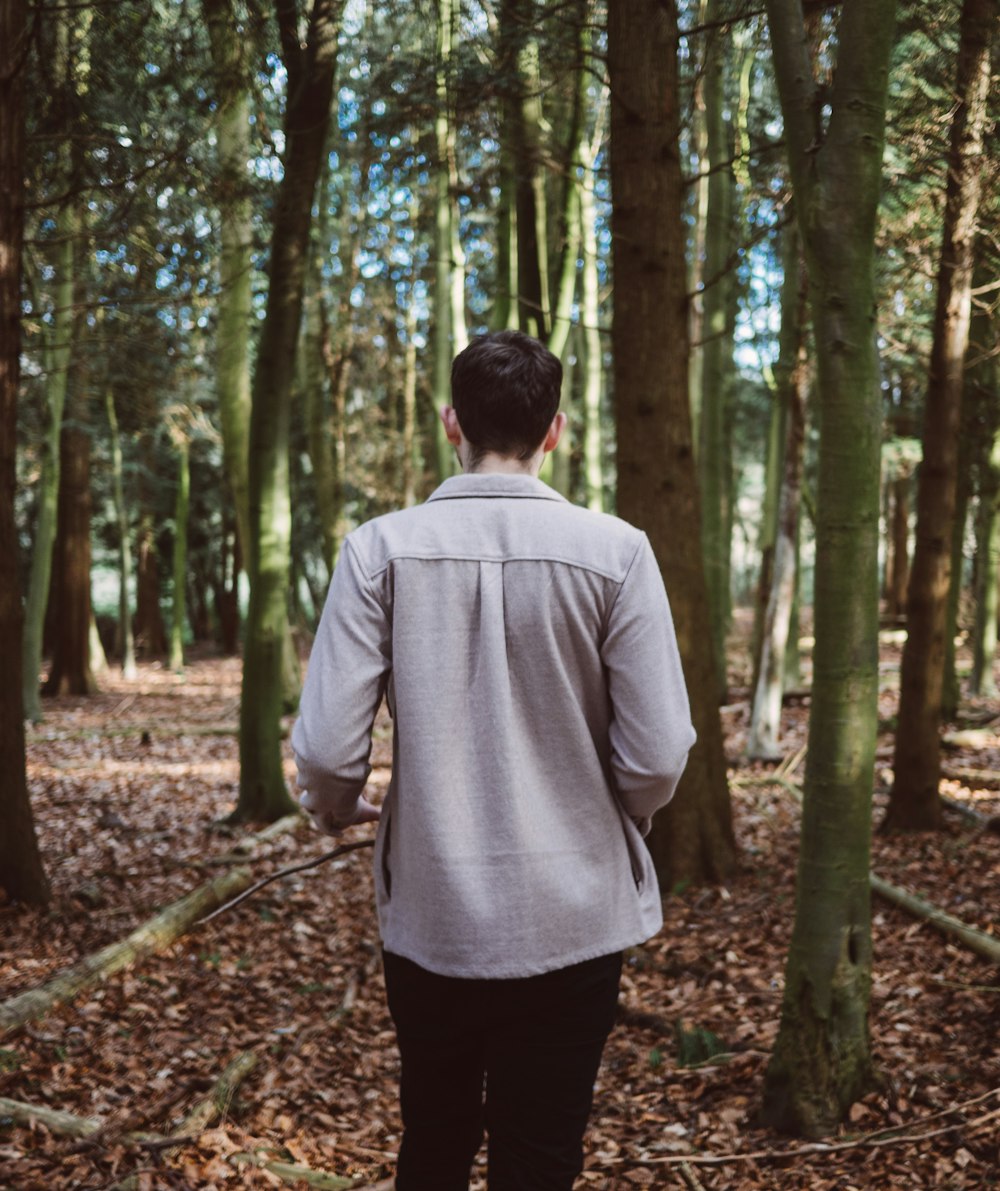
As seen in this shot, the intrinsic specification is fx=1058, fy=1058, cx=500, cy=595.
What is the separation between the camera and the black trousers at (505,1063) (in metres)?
2.10

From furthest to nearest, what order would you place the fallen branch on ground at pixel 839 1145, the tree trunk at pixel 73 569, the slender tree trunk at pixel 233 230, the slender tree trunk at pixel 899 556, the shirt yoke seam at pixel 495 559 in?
the slender tree trunk at pixel 899 556
the tree trunk at pixel 73 569
the slender tree trunk at pixel 233 230
the fallen branch on ground at pixel 839 1145
the shirt yoke seam at pixel 495 559

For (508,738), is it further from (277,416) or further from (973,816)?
(277,416)

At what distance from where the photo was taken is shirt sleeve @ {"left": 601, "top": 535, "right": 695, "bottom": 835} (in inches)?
79.7

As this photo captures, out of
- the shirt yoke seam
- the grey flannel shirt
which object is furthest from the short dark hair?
the shirt yoke seam

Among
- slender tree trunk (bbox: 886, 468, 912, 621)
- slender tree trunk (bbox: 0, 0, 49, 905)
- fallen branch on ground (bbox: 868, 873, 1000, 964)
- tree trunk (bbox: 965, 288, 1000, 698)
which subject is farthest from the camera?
slender tree trunk (bbox: 886, 468, 912, 621)

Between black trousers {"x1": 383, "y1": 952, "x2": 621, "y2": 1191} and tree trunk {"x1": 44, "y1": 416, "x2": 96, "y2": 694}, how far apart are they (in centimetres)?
1850

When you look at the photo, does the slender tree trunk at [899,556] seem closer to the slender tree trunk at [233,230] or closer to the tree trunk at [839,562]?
the slender tree trunk at [233,230]

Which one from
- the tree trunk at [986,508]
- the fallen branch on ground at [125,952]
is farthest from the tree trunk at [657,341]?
the tree trunk at [986,508]

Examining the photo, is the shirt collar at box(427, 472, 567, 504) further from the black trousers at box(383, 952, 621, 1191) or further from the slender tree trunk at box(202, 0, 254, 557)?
the slender tree trunk at box(202, 0, 254, 557)

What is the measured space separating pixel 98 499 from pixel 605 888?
88.9 feet

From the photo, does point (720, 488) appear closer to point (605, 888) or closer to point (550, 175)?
point (550, 175)

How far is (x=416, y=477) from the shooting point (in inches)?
846

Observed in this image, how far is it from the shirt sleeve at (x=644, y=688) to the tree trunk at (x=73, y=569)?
18.6 m

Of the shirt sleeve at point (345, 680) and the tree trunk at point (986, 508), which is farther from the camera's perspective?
the tree trunk at point (986, 508)
